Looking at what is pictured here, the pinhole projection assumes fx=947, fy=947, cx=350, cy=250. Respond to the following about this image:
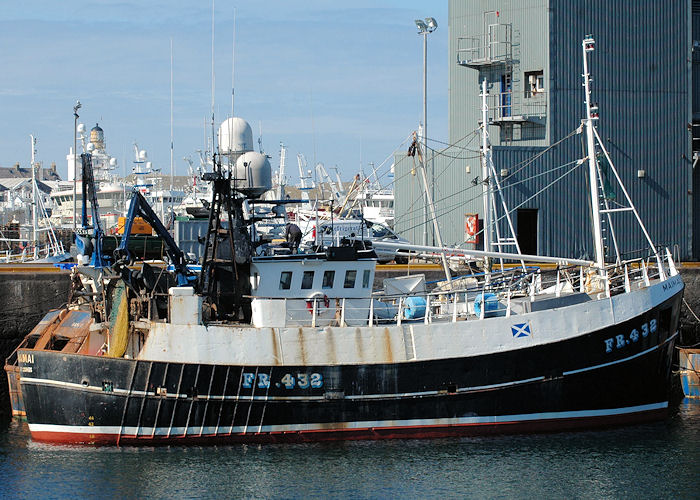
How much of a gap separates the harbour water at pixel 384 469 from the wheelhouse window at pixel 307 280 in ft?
11.7

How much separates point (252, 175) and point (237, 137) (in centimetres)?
285

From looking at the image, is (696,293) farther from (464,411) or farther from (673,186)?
(464,411)

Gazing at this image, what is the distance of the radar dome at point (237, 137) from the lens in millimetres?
24281

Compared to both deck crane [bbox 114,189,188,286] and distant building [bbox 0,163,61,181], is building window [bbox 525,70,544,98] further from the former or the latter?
distant building [bbox 0,163,61,181]

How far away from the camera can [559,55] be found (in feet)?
111

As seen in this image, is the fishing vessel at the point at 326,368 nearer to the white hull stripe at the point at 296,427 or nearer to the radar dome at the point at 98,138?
the white hull stripe at the point at 296,427

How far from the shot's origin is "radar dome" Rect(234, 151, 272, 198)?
2191 cm

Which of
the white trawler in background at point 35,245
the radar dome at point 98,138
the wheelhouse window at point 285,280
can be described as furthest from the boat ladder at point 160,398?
the radar dome at point 98,138

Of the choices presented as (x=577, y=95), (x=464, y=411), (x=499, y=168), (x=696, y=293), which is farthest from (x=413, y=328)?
(x=577, y=95)

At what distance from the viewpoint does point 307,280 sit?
70.0ft

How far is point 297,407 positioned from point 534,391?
5.08 meters

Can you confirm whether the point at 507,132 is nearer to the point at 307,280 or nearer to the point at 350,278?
the point at 350,278

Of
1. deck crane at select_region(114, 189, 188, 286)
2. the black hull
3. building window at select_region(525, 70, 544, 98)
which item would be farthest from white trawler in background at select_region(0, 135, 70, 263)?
building window at select_region(525, 70, 544, 98)

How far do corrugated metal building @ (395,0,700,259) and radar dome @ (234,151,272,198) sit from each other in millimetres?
12166
